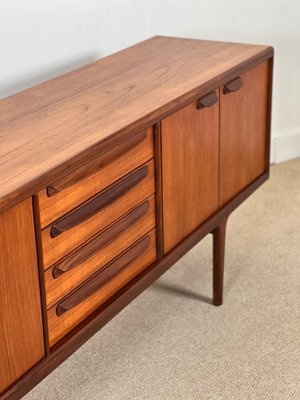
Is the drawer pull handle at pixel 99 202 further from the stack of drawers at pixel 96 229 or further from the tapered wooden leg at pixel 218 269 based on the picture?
the tapered wooden leg at pixel 218 269

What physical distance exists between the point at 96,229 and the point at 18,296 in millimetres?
275

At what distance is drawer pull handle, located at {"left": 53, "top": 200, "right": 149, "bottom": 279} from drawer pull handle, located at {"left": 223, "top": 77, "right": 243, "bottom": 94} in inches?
16.3

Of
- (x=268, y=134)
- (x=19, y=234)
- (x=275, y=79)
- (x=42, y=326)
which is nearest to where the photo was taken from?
(x=19, y=234)

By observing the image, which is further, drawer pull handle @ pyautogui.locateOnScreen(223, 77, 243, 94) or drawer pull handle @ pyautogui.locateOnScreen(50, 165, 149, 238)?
drawer pull handle @ pyautogui.locateOnScreen(223, 77, 243, 94)

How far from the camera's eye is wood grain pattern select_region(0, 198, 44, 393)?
1.48 m

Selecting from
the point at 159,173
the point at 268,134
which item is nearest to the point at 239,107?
the point at 268,134

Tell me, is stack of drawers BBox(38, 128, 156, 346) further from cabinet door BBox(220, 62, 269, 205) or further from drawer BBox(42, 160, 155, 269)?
cabinet door BBox(220, 62, 269, 205)

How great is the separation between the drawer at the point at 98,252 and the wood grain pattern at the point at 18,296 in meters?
0.07

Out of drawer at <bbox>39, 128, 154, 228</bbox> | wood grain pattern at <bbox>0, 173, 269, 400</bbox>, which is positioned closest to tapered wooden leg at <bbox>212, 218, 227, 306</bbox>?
wood grain pattern at <bbox>0, 173, 269, 400</bbox>

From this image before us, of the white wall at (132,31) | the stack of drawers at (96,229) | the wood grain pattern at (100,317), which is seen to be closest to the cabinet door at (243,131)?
the wood grain pattern at (100,317)

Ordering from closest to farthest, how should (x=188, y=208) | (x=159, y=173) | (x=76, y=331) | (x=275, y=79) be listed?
(x=76, y=331) → (x=159, y=173) → (x=188, y=208) → (x=275, y=79)

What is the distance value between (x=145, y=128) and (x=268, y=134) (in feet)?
2.38

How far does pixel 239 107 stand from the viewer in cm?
223

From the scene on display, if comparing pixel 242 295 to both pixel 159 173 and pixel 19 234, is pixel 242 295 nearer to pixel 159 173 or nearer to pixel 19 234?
pixel 159 173
